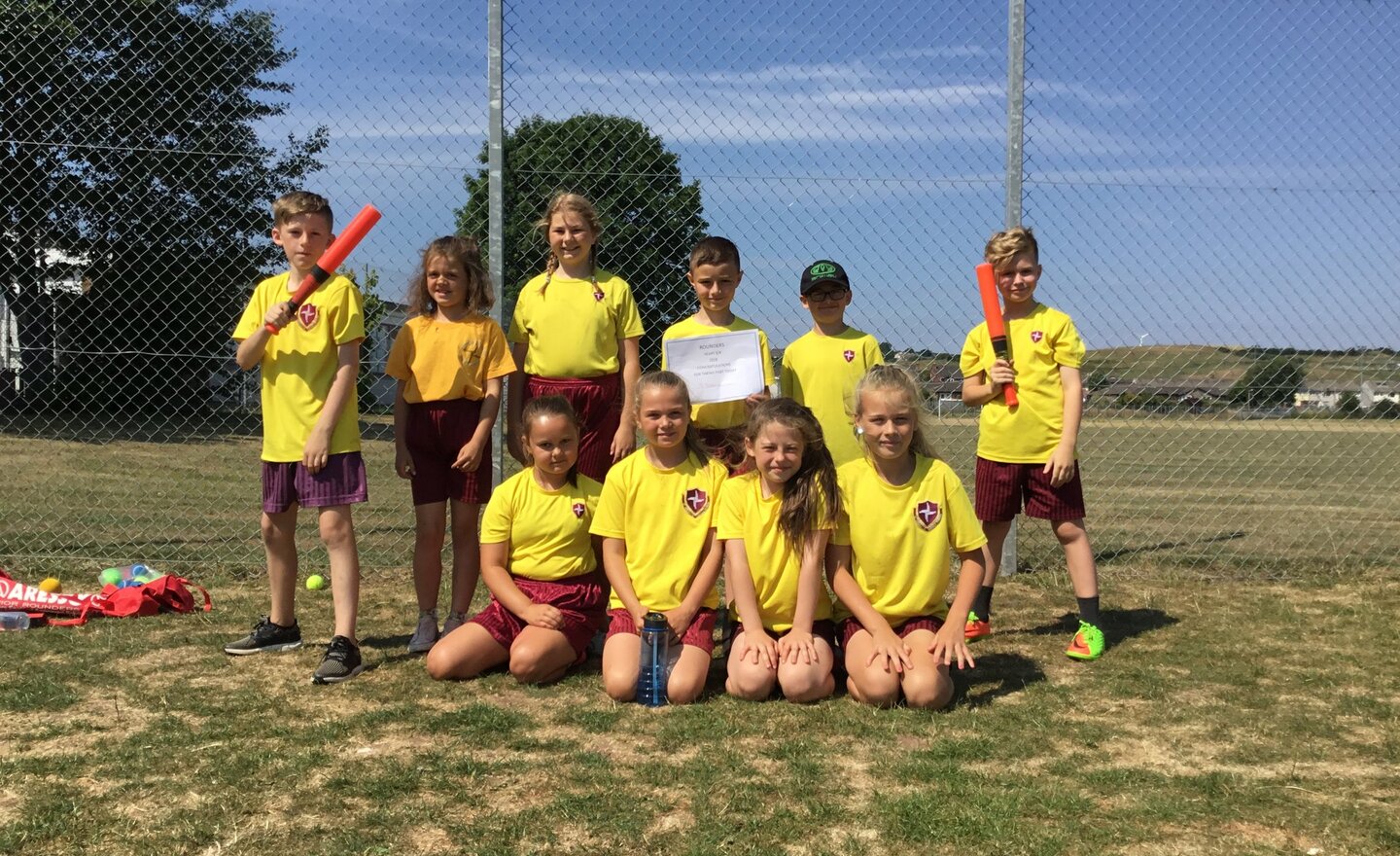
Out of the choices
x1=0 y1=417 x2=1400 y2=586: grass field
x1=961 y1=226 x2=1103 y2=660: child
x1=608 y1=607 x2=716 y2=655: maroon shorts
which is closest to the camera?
x1=608 y1=607 x2=716 y2=655: maroon shorts

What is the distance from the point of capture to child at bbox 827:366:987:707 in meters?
3.97

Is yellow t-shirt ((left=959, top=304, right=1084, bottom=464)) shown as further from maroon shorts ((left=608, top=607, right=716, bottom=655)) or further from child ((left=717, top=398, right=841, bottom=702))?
maroon shorts ((left=608, top=607, right=716, bottom=655))

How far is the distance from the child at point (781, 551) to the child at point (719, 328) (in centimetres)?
32

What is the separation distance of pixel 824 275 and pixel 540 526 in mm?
1486

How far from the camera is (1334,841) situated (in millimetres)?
2689

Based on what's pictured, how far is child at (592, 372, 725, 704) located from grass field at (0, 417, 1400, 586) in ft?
8.25

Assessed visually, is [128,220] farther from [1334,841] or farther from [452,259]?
[1334,841]

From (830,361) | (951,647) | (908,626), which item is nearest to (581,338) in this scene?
(830,361)

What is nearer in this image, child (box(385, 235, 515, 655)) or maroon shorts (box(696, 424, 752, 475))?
maroon shorts (box(696, 424, 752, 475))

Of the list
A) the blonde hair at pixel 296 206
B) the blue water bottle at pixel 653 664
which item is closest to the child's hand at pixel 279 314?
the blonde hair at pixel 296 206

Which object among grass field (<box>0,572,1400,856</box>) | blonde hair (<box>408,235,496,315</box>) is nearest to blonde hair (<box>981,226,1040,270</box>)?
grass field (<box>0,572,1400,856</box>)

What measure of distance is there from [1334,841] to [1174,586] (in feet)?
11.2

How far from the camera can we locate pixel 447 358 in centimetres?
450

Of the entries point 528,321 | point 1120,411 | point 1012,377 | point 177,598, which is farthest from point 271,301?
point 1120,411
